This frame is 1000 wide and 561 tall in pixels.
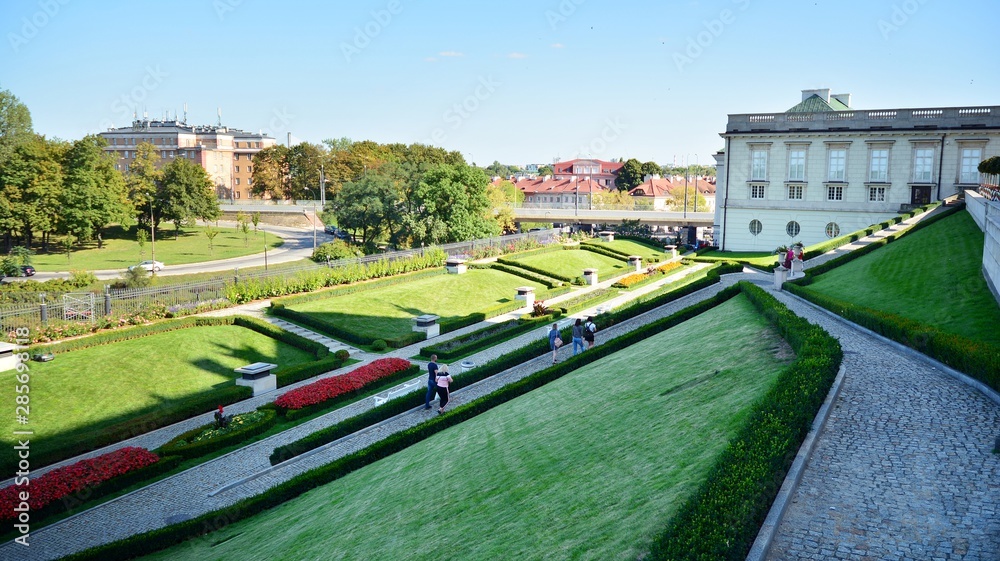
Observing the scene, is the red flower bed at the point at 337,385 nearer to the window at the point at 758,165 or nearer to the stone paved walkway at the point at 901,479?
the stone paved walkway at the point at 901,479

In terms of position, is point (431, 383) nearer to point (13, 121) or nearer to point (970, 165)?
point (970, 165)

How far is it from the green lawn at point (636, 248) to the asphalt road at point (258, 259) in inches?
1133

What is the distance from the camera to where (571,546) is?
28.7 feet

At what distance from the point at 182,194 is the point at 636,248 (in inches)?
1942

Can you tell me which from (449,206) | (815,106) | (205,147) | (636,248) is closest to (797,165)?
(815,106)

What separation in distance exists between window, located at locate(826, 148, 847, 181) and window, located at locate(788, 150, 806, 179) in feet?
6.04

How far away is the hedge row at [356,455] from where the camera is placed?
1332cm

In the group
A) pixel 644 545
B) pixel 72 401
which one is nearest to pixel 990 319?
pixel 644 545

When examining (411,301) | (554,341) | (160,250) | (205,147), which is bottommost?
(411,301)

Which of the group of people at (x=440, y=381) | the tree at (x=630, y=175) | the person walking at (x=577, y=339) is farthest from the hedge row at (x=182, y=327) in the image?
the tree at (x=630, y=175)

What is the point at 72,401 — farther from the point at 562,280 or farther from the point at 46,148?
the point at 46,148

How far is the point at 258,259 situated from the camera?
6638 centimetres

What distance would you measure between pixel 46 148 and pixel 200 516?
64284 mm

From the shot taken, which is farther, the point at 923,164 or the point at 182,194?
the point at 182,194
